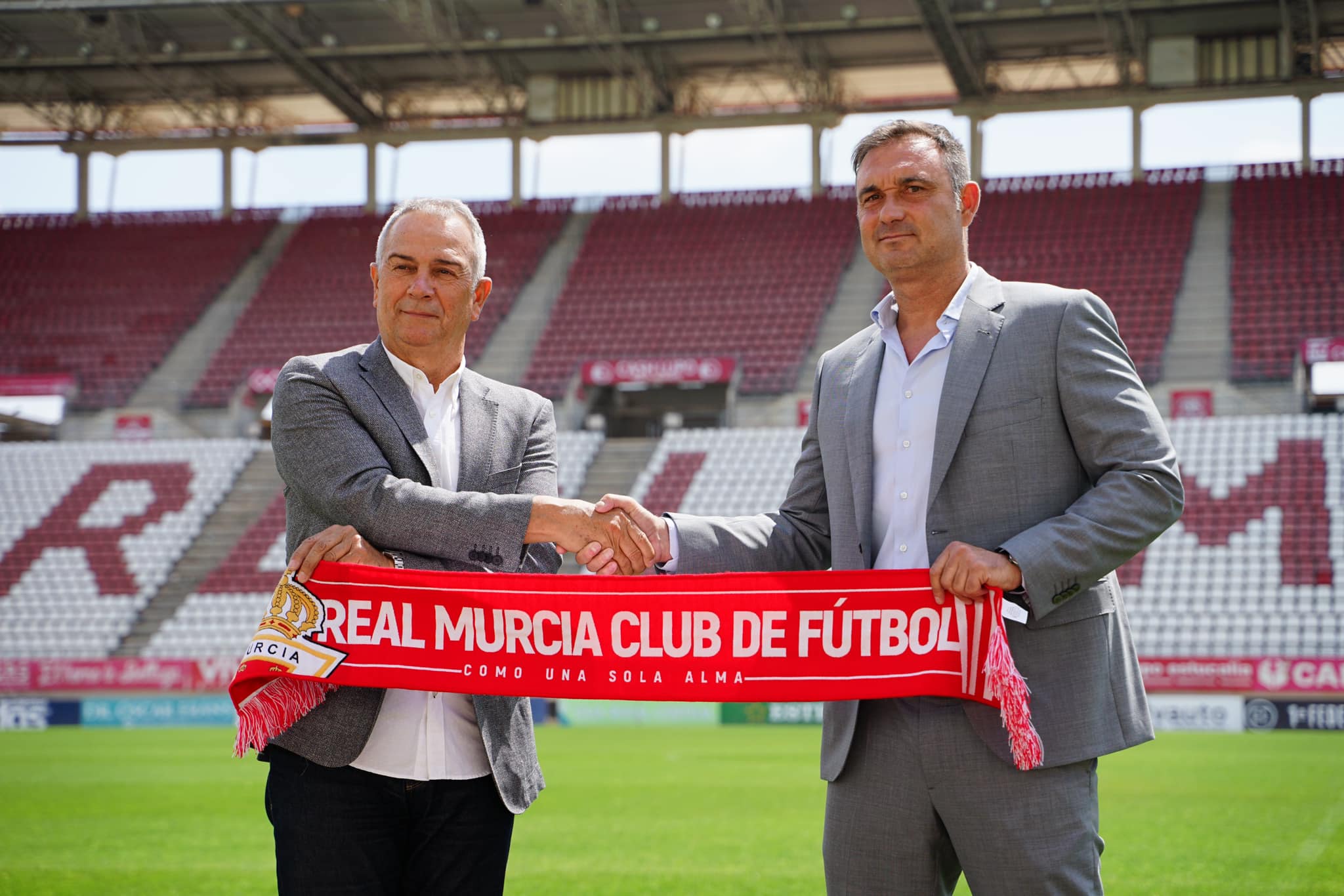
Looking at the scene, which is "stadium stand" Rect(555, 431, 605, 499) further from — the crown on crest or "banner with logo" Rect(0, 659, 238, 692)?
the crown on crest

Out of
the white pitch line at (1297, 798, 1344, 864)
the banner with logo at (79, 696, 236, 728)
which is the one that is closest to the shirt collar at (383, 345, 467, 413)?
the white pitch line at (1297, 798, 1344, 864)

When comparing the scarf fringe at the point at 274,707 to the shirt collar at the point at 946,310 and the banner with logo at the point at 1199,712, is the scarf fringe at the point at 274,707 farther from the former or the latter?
the banner with logo at the point at 1199,712

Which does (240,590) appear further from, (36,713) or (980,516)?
(980,516)

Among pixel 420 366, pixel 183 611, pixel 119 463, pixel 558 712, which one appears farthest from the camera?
pixel 119 463

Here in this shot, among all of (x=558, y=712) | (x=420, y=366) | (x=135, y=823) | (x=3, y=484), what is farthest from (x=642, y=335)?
(x=420, y=366)

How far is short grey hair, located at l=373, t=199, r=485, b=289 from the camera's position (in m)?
3.10

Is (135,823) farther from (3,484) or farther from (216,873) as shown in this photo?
(3,484)

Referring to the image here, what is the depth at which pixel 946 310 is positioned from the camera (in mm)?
3119

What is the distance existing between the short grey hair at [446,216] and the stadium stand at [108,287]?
2608 centimetres

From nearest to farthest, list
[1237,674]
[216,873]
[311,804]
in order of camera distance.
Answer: [311,804]
[216,873]
[1237,674]

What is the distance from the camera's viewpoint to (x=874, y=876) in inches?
115

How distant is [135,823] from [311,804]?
297 inches

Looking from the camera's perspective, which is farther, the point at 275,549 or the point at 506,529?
the point at 275,549

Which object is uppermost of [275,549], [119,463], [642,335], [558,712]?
[642,335]
